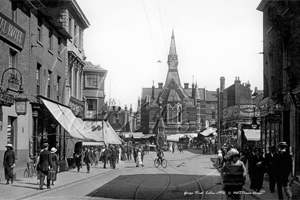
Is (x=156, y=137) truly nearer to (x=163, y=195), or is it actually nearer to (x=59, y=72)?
(x=59, y=72)

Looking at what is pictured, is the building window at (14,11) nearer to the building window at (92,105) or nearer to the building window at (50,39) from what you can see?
the building window at (50,39)

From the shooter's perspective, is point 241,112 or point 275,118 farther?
point 241,112

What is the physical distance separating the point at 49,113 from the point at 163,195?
39.9ft

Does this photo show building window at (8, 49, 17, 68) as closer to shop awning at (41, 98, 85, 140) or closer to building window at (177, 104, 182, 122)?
shop awning at (41, 98, 85, 140)

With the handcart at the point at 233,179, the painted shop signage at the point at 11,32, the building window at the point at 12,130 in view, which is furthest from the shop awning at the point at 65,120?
the handcart at the point at 233,179

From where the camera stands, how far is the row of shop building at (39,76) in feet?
58.9

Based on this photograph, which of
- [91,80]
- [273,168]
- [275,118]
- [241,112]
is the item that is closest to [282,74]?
[275,118]

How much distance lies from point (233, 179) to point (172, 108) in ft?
360

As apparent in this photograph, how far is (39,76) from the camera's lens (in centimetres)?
2347

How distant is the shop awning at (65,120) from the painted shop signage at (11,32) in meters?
4.35

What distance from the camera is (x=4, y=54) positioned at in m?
17.8

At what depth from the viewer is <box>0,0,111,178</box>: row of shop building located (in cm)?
1795

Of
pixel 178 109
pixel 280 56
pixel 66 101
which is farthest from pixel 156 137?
pixel 280 56

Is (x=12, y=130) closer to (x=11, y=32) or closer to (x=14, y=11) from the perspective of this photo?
(x=11, y=32)
